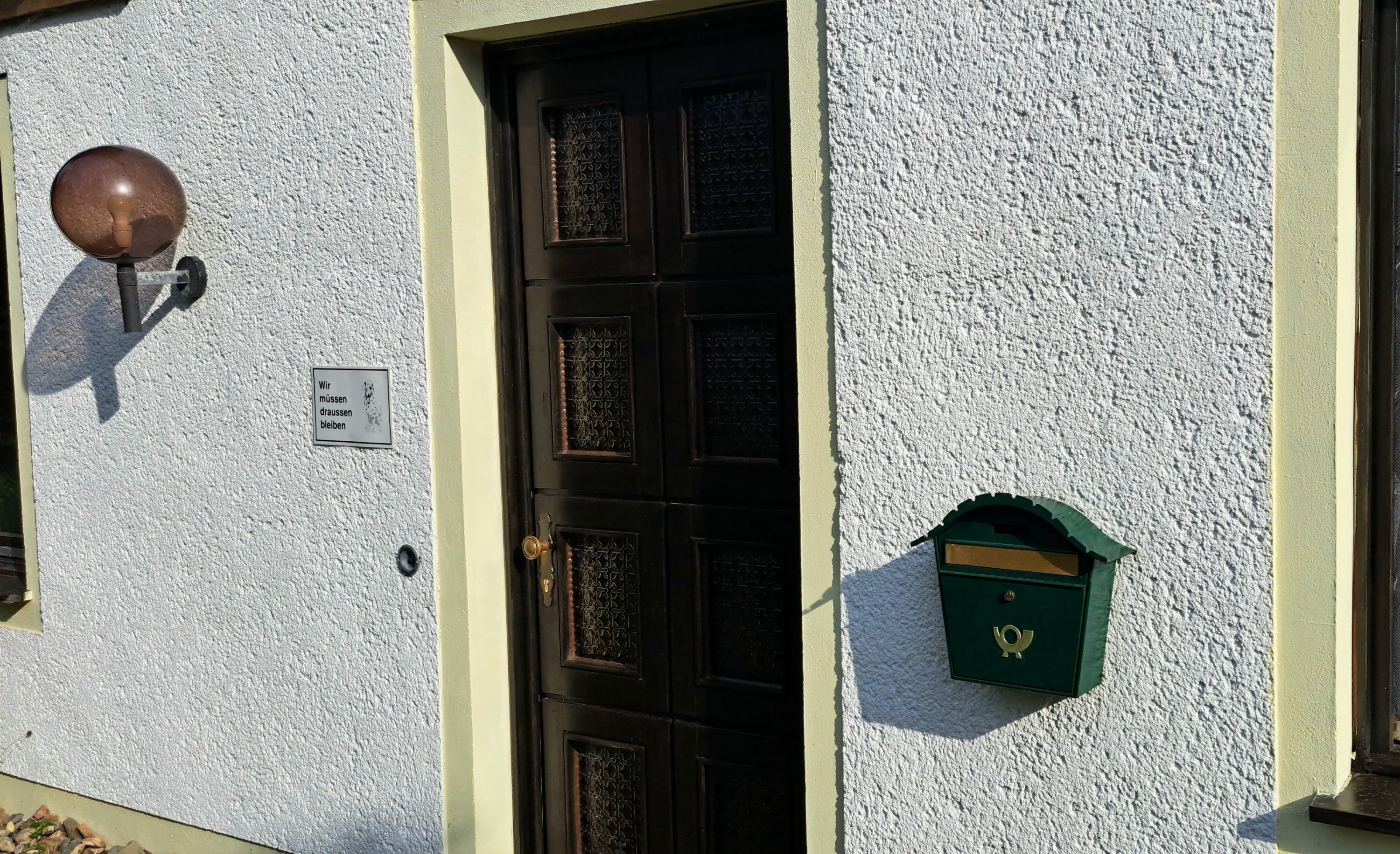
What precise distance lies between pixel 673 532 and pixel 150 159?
6.52 feet

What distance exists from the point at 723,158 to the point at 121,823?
3.10 metres

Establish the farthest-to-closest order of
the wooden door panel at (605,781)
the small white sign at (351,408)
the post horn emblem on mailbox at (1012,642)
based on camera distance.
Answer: the small white sign at (351,408) → the wooden door panel at (605,781) → the post horn emblem on mailbox at (1012,642)

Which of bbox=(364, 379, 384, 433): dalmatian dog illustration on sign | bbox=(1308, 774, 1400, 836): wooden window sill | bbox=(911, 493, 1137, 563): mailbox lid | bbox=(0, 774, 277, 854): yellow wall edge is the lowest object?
bbox=(0, 774, 277, 854): yellow wall edge

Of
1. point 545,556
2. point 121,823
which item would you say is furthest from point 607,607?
point 121,823

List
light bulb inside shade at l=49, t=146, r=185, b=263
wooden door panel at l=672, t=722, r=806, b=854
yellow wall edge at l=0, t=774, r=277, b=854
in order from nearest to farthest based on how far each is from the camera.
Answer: wooden door panel at l=672, t=722, r=806, b=854
light bulb inside shade at l=49, t=146, r=185, b=263
yellow wall edge at l=0, t=774, r=277, b=854

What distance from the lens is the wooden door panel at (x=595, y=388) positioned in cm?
341

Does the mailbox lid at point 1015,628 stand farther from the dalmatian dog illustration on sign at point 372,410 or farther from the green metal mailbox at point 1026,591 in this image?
the dalmatian dog illustration on sign at point 372,410

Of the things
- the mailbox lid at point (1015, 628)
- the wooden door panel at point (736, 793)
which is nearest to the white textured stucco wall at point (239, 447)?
the wooden door panel at point (736, 793)

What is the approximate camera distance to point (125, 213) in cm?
379

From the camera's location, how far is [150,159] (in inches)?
154

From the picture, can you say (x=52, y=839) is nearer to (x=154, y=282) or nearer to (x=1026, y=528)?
(x=154, y=282)

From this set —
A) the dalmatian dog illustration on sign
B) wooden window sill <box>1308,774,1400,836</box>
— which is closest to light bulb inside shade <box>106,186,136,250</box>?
the dalmatian dog illustration on sign

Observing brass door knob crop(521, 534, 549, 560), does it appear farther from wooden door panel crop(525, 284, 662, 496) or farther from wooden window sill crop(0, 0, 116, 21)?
wooden window sill crop(0, 0, 116, 21)

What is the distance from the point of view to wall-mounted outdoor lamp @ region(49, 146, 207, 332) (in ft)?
12.3
